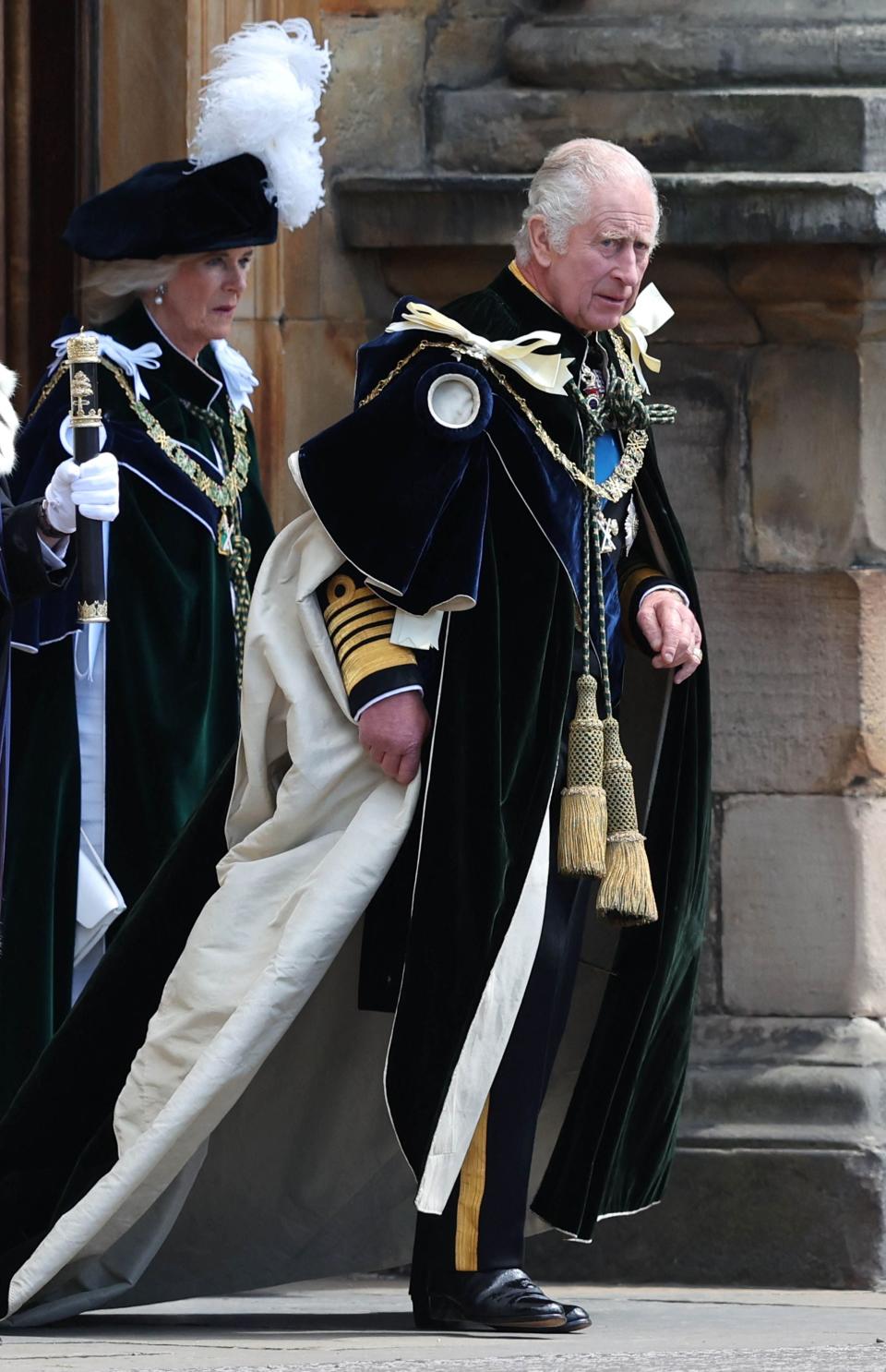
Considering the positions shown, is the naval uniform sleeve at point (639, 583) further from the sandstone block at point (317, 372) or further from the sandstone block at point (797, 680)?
the sandstone block at point (317, 372)

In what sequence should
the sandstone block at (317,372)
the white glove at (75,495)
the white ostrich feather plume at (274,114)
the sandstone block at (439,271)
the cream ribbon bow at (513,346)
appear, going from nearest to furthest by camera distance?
the cream ribbon bow at (513,346) → the white glove at (75,495) → the white ostrich feather plume at (274,114) → the sandstone block at (439,271) → the sandstone block at (317,372)

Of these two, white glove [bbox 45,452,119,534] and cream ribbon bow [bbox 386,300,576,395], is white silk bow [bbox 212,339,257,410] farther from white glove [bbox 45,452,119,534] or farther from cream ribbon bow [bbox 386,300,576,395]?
cream ribbon bow [bbox 386,300,576,395]

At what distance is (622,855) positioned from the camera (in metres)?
4.54

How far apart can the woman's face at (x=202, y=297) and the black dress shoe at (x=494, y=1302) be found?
201cm

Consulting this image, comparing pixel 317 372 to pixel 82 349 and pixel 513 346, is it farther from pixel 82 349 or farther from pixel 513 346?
pixel 513 346

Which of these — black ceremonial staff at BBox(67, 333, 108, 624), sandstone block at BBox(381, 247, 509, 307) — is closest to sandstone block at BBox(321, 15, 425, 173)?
sandstone block at BBox(381, 247, 509, 307)

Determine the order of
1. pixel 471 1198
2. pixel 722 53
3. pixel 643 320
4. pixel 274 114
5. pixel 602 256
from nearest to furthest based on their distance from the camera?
pixel 471 1198
pixel 602 256
pixel 643 320
pixel 274 114
pixel 722 53

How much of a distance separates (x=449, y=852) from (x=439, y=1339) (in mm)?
723

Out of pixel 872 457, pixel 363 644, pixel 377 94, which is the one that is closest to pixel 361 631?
pixel 363 644

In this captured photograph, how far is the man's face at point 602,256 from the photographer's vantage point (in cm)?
458

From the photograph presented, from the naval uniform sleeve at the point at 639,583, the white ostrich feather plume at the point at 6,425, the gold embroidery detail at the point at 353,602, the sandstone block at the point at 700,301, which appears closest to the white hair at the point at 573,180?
the naval uniform sleeve at the point at 639,583

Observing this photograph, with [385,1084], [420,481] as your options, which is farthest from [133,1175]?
[420,481]

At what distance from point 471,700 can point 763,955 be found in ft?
4.49

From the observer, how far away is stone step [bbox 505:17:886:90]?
5477 millimetres
